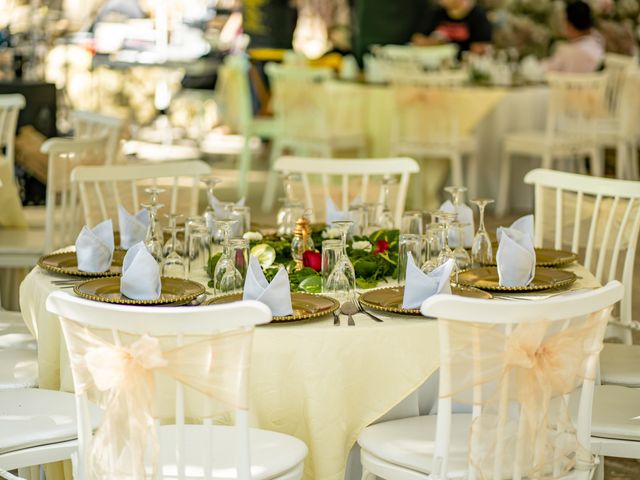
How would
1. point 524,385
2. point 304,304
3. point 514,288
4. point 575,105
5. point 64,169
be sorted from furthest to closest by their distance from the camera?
point 575,105 → point 64,169 → point 514,288 → point 304,304 → point 524,385

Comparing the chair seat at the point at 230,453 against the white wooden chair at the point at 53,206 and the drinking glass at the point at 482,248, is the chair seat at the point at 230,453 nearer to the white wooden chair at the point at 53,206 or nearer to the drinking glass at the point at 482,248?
the drinking glass at the point at 482,248

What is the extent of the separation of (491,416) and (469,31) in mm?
7910

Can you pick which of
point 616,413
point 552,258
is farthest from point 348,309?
point 552,258

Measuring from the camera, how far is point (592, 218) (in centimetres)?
392

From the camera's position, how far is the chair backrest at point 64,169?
4.43 m

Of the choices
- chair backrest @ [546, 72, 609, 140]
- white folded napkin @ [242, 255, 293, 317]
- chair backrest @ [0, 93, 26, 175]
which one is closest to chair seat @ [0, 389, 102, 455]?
white folded napkin @ [242, 255, 293, 317]

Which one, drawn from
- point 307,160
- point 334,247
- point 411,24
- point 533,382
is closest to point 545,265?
point 334,247

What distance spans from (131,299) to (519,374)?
1.01 m

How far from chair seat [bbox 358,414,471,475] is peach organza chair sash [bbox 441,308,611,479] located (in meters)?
0.13

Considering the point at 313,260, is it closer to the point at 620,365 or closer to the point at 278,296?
the point at 278,296

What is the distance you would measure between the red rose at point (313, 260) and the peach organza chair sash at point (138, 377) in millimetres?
922

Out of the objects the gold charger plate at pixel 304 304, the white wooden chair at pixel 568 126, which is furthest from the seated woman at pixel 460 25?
the gold charger plate at pixel 304 304

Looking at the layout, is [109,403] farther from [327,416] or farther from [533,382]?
[533,382]

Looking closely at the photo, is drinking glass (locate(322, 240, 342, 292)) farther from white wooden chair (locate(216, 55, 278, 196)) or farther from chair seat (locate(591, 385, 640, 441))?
white wooden chair (locate(216, 55, 278, 196))
